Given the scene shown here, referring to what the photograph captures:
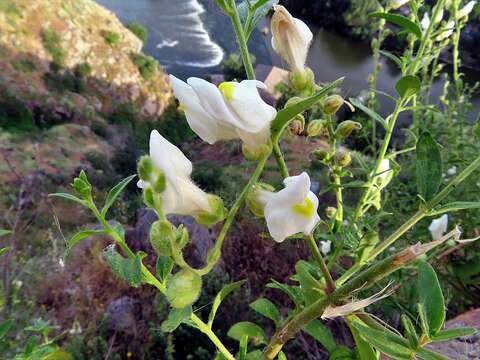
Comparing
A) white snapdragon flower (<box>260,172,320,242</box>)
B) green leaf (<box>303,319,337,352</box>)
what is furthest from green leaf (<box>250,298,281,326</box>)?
white snapdragon flower (<box>260,172,320,242</box>)

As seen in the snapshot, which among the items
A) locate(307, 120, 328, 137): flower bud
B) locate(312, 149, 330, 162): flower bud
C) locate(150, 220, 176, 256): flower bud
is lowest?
locate(312, 149, 330, 162): flower bud

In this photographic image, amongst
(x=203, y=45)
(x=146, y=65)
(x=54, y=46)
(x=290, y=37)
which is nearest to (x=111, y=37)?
(x=146, y=65)

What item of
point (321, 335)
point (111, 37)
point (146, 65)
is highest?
point (321, 335)

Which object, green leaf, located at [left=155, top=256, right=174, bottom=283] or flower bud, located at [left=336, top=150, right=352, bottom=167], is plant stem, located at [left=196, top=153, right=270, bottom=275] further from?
flower bud, located at [left=336, top=150, right=352, bottom=167]

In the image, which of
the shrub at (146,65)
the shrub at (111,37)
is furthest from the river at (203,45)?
the shrub at (111,37)

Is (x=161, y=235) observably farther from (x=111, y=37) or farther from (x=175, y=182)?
(x=111, y=37)
